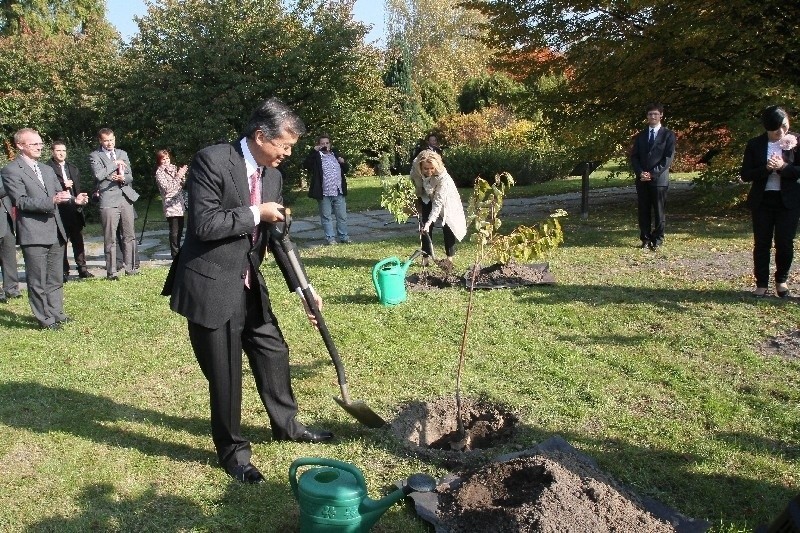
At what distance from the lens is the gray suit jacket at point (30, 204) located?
23.7 ft

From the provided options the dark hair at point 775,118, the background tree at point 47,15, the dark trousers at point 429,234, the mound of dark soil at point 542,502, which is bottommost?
the mound of dark soil at point 542,502

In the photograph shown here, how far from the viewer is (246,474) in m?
3.92

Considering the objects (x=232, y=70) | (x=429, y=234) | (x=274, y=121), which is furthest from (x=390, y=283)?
(x=232, y=70)

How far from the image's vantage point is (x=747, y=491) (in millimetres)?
Result: 3594

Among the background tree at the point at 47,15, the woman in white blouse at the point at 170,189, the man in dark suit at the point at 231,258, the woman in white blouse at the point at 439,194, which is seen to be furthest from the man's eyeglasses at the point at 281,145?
the background tree at the point at 47,15

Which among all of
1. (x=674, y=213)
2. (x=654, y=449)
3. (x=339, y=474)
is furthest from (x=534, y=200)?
(x=339, y=474)

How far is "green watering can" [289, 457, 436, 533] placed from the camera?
2.93m

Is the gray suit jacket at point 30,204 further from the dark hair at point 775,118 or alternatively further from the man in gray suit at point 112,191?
the dark hair at point 775,118

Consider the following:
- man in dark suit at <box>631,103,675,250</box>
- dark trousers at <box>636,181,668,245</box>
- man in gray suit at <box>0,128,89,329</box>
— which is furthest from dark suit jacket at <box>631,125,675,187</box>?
man in gray suit at <box>0,128,89,329</box>

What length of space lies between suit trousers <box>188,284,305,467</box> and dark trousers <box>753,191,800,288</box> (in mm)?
5385

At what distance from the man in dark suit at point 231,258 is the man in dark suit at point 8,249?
18.4 feet

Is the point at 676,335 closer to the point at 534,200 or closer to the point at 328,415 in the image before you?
the point at 328,415

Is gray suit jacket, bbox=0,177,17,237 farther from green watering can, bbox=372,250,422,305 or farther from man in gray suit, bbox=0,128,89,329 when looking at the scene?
green watering can, bbox=372,250,422,305

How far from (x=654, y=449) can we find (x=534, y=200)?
14.5 metres
